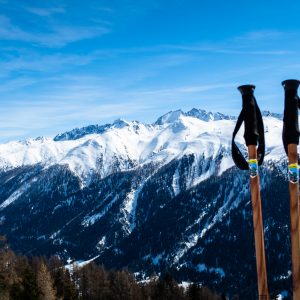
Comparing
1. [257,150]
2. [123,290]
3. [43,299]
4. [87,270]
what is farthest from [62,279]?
[257,150]

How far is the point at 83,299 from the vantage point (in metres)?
105

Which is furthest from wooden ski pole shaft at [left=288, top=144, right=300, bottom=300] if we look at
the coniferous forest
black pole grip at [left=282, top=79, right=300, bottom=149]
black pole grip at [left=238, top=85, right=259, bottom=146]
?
the coniferous forest

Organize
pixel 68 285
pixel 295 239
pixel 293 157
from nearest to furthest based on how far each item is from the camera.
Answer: pixel 295 239
pixel 293 157
pixel 68 285

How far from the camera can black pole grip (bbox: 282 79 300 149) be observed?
24.0 feet

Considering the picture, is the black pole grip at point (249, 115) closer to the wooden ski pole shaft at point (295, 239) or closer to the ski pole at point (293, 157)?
the ski pole at point (293, 157)

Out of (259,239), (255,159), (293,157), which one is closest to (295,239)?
(259,239)

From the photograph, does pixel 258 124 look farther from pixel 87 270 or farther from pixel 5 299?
pixel 87 270

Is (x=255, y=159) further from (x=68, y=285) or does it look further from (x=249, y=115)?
(x=68, y=285)

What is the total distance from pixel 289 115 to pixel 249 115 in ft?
1.98

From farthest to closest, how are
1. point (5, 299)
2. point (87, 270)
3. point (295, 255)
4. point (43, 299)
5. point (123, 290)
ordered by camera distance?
point (87, 270) → point (123, 290) → point (43, 299) → point (5, 299) → point (295, 255)

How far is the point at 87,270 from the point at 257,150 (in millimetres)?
118712

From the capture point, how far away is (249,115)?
7.70 meters

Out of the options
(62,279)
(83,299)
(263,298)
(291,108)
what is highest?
(291,108)

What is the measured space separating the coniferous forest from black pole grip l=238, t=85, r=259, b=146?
47.1 metres
